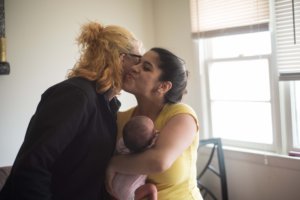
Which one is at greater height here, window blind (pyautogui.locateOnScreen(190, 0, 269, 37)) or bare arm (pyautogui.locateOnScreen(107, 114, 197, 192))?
window blind (pyautogui.locateOnScreen(190, 0, 269, 37))

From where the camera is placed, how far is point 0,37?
254cm

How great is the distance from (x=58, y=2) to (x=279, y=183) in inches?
93.7

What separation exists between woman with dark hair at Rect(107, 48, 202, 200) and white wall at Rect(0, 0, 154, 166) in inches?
52.2

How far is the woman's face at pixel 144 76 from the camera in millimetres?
1562

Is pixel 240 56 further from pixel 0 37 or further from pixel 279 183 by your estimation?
pixel 0 37

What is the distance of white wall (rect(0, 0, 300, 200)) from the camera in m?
2.66

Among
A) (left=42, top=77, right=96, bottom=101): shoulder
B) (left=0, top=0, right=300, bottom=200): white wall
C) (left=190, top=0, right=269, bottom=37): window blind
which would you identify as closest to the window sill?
(left=0, top=0, right=300, bottom=200): white wall

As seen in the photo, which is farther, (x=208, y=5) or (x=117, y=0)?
(x=117, y=0)

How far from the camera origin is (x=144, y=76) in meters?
1.60

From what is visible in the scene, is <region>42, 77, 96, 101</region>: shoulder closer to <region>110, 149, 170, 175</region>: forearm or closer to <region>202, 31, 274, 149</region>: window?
<region>110, 149, 170, 175</region>: forearm

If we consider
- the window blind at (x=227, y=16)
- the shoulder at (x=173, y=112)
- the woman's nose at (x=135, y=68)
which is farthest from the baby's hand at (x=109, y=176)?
the window blind at (x=227, y=16)

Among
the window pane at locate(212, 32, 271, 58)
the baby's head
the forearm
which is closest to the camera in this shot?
the forearm

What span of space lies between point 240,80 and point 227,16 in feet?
1.88

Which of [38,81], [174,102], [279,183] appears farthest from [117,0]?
[279,183]
